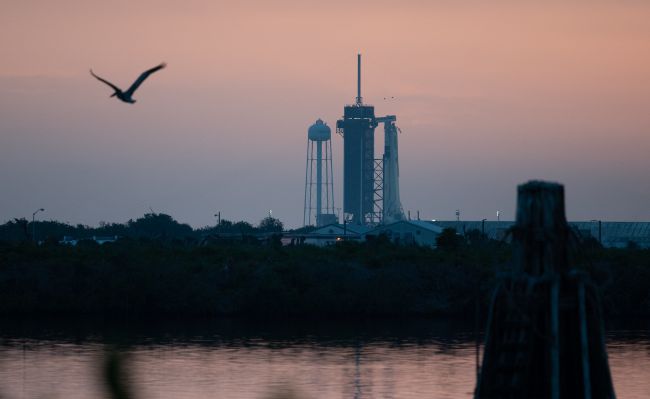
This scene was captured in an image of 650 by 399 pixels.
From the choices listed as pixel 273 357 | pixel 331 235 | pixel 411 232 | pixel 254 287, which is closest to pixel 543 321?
pixel 273 357

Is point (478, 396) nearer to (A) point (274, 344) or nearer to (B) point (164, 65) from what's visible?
(B) point (164, 65)

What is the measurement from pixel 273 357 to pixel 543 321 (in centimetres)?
2282

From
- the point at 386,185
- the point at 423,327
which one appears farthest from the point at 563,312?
the point at 386,185

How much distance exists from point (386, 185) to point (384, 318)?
93.1 m

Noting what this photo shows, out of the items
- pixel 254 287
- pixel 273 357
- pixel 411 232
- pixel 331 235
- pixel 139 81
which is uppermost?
pixel 411 232

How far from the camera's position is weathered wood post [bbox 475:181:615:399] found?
433 inches

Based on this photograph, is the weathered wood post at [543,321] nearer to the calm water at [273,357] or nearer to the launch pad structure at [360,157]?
the calm water at [273,357]

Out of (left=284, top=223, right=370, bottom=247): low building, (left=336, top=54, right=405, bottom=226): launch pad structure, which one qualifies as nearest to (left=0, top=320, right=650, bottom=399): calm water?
(left=284, top=223, right=370, bottom=247): low building

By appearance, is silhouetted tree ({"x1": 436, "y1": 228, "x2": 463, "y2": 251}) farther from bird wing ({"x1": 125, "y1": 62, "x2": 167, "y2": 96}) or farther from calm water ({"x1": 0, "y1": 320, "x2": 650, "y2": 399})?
bird wing ({"x1": 125, "y1": 62, "x2": 167, "y2": 96})

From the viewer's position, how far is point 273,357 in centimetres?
3347

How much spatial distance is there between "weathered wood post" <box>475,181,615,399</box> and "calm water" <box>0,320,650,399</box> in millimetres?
13318

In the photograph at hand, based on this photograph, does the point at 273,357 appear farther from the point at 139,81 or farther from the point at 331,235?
the point at 331,235

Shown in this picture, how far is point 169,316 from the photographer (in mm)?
46219

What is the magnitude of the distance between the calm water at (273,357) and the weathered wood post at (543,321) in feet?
43.7
